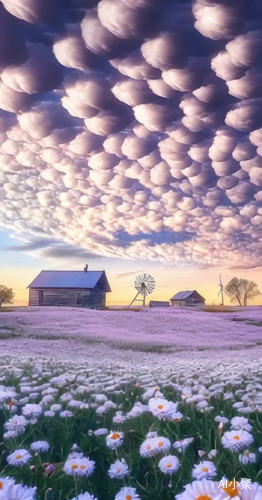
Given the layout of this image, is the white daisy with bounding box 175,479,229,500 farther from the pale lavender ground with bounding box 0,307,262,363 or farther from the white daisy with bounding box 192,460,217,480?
the pale lavender ground with bounding box 0,307,262,363

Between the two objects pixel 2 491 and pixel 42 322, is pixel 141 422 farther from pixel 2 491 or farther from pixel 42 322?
pixel 42 322

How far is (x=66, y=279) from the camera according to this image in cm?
6806

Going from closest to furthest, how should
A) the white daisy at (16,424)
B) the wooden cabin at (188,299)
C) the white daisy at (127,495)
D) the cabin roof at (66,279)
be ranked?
1. the white daisy at (127,495)
2. the white daisy at (16,424)
3. the cabin roof at (66,279)
4. the wooden cabin at (188,299)

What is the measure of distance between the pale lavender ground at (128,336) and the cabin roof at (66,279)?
1014 inches

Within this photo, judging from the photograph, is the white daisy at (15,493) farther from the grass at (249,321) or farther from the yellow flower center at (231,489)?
the grass at (249,321)

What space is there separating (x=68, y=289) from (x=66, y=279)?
1868mm

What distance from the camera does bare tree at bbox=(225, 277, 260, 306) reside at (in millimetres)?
99875

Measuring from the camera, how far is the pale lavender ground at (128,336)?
67.9 feet

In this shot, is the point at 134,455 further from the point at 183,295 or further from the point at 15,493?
the point at 183,295

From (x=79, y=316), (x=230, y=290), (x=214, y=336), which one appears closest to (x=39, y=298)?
(x=79, y=316)

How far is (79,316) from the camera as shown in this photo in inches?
1518

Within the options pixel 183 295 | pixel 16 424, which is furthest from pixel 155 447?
pixel 183 295

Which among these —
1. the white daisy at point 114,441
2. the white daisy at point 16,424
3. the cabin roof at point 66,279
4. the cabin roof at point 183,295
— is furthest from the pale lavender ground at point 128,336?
the cabin roof at point 183,295

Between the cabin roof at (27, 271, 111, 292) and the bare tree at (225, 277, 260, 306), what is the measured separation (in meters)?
42.7
